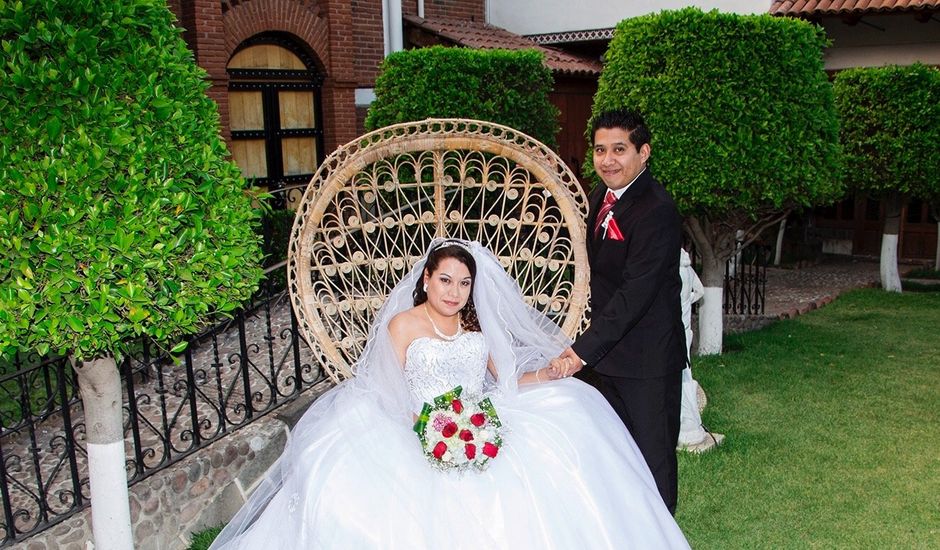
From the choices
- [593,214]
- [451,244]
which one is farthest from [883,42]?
[451,244]

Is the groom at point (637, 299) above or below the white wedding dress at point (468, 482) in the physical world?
above

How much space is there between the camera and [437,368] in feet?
13.1

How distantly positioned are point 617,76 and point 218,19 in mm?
5298

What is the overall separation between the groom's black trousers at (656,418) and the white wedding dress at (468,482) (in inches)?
5.5

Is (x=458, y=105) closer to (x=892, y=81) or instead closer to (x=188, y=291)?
(x=188, y=291)

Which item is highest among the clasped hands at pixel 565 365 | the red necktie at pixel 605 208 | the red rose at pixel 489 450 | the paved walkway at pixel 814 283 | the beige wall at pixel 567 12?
the beige wall at pixel 567 12

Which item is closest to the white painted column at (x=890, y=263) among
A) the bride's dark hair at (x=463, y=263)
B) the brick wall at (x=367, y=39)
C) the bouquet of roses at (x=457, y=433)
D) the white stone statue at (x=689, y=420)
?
the white stone statue at (x=689, y=420)

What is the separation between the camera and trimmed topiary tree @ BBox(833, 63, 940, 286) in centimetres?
1145

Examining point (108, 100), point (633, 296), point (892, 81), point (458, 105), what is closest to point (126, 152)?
point (108, 100)

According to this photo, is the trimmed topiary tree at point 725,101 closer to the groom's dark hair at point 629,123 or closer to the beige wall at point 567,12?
the groom's dark hair at point 629,123

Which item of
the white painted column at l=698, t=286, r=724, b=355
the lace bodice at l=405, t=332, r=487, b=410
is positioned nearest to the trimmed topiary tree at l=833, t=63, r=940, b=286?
the white painted column at l=698, t=286, r=724, b=355

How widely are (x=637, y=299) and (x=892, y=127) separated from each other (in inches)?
376

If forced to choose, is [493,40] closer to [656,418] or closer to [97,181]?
[656,418]

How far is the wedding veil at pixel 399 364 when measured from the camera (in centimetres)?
404
